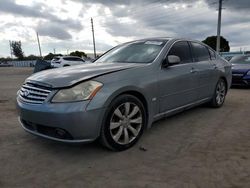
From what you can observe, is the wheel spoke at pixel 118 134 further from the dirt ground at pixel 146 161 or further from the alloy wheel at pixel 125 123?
the dirt ground at pixel 146 161

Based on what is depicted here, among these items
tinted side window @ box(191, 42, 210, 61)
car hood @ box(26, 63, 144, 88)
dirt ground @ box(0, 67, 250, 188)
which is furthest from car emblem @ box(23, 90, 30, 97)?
tinted side window @ box(191, 42, 210, 61)

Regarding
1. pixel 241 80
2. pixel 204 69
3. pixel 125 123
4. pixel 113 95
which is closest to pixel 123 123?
pixel 125 123

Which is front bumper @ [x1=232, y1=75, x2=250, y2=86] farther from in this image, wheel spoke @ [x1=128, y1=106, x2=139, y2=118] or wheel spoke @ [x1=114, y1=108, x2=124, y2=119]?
wheel spoke @ [x1=114, y1=108, x2=124, y2=119]

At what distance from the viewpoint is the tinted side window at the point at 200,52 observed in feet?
16.5

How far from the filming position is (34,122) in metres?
3.15

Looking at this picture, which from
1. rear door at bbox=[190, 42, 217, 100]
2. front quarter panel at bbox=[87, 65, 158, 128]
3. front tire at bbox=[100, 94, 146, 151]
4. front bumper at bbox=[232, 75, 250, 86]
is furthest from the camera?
front bumper at bbox=[232, 75, 250, 86]

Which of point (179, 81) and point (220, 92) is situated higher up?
point (179, 81)

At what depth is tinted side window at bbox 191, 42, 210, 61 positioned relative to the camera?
5.03 m

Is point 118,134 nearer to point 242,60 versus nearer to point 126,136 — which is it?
point 126,136

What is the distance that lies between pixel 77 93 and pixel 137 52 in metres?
1.74

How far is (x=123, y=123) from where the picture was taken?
3.37 meters

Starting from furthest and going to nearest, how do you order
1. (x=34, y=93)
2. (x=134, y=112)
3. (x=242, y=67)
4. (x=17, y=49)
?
1. (x=17, y=49)
2. (x=242, y=67)
3. (x=134, y=112)
4. (x=34, y=93)

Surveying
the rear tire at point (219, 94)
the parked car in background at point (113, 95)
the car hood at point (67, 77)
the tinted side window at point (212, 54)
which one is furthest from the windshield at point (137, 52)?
the rear tire at point (219, 94)

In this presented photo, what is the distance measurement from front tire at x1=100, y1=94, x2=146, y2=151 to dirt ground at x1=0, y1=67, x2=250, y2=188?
5.7 inches
